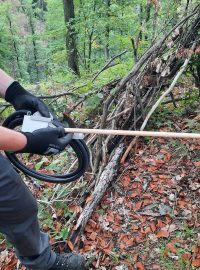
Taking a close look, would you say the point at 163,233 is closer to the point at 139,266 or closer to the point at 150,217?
the point at 150,217

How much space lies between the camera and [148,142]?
370 centimetres

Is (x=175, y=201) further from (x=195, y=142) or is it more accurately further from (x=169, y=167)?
(x=195, y=142)

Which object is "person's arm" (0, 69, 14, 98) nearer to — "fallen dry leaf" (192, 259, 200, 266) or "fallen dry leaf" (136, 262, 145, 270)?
"fallen dry leaf" (136, 262, 145, 270)

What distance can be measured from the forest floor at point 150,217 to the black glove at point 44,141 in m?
1.14

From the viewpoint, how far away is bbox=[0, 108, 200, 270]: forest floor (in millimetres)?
2691

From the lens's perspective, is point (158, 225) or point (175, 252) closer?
point (175, 252)

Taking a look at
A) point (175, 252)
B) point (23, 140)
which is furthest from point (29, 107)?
point (175, 252)

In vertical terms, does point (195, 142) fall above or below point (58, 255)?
above

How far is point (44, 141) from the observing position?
2.14 metres

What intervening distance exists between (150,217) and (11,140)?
5.53 feet

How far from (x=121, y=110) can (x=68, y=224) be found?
60.2 inches

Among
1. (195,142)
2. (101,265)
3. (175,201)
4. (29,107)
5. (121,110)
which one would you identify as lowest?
(101,265)

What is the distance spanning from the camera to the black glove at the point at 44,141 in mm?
2123

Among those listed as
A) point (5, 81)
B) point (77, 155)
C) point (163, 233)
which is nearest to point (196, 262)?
point (163, 233)
